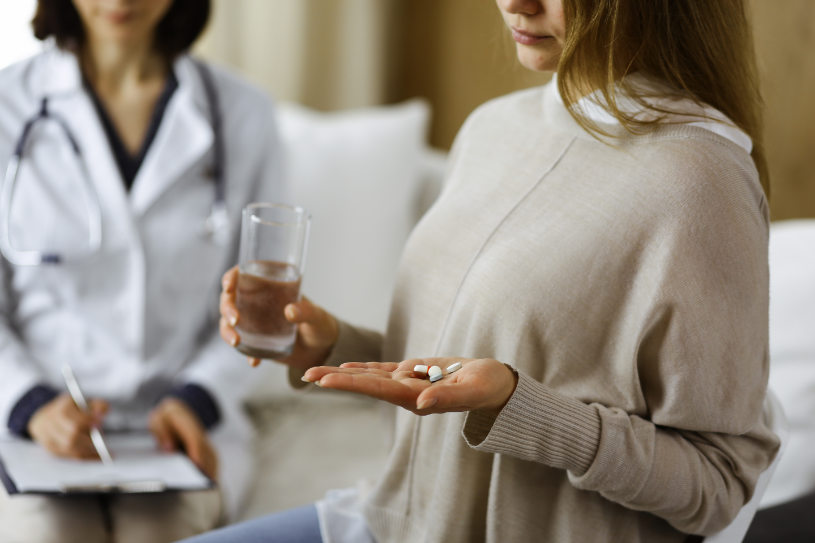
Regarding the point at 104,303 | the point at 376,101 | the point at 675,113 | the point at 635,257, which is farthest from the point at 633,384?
the point at 376,101

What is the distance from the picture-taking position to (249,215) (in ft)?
3.26

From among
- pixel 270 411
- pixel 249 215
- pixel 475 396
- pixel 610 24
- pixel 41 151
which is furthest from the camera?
pixel 270 411

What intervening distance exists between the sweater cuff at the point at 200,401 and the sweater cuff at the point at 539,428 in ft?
2.46

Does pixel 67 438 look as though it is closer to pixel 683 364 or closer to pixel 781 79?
pixel 683 364

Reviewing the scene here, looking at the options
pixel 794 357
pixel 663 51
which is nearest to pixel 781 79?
pixel 794 357

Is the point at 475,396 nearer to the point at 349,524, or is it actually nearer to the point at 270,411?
the point at 349,524

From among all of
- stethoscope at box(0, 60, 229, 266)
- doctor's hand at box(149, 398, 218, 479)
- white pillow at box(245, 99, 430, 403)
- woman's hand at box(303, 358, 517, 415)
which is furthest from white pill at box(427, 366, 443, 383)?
white pillow at box(245, 99, 430, 403)

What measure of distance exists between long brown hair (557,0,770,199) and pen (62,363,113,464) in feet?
2.89

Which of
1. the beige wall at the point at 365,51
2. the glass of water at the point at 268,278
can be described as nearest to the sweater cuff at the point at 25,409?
the glass of water at the point at 268,278

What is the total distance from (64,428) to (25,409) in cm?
10

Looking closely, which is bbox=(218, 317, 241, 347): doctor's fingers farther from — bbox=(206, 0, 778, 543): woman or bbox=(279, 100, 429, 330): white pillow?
bbox=(279, 100, 429, 330): white pillow

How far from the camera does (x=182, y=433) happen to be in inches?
54.7

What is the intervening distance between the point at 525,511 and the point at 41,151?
104 centimetres

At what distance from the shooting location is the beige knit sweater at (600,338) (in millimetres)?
847
